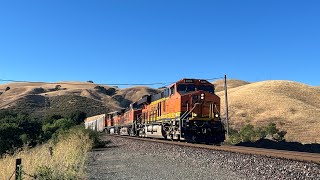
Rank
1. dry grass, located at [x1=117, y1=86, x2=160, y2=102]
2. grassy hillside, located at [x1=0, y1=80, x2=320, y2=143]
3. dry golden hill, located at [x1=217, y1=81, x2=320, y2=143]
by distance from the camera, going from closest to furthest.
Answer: dry golden hill, located at [x1=217, y1=81, x2=320, y2=143] → grassy hillside, located at [x1=0, y1=80, x2=320, y2=143] → dry grass, located at [x1=117, y1=86, x2=160, y2=102]

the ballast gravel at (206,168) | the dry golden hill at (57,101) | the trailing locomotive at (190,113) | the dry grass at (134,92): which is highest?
the dry grass at (134,92)

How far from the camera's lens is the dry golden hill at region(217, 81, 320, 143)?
49.9m

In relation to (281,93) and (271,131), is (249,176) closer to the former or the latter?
(271,131)

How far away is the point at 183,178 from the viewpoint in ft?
33.2

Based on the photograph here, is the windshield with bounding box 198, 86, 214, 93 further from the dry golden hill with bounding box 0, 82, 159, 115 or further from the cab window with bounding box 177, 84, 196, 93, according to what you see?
the dry golden hill with bounding box 0, 82, 159, 115

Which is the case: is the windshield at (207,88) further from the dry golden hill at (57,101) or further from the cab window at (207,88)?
the dry golden hill at (57,101)

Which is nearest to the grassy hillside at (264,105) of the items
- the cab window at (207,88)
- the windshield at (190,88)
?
the cab window at (207,88)

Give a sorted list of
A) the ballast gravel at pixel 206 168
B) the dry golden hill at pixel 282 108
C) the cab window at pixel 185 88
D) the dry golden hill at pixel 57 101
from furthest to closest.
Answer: the dry golden hill at pixel 57 101
the dry golden hill at pixel 282 108
the cab window at pixel 185 88
the ballast gravel at pixel 206 168

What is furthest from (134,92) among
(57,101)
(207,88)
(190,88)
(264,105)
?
(190,88)

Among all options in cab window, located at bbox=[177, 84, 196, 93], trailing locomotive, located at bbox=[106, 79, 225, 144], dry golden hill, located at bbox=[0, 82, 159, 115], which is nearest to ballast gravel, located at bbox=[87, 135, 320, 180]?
trailing locomotive, located at bbox=[106, 79, 225, 144]

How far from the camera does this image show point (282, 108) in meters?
64.0

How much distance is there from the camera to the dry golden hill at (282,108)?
164 ft

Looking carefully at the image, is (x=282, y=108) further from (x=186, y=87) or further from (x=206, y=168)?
(x=206, y=168)

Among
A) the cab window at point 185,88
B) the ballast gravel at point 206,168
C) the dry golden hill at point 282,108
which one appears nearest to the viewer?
the ballast gravel at point 206,168
